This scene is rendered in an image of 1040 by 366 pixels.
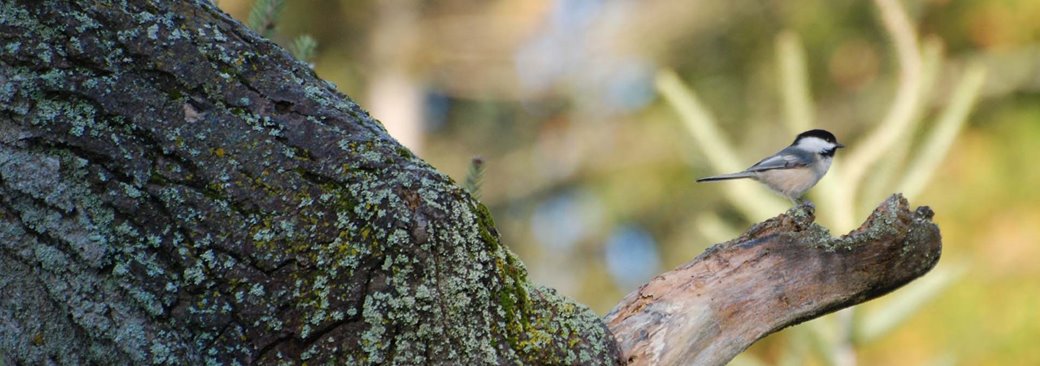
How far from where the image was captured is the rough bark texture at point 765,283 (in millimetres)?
2424

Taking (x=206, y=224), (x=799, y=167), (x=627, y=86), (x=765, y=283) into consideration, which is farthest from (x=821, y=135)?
(x=627, y=86)

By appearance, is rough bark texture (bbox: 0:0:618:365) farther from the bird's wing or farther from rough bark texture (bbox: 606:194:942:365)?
the bird's wing

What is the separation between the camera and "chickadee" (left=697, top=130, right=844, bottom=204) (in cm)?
470

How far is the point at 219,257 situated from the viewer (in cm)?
196

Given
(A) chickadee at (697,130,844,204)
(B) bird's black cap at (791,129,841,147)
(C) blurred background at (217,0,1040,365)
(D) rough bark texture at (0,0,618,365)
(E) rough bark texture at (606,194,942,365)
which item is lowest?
(D) rough bark texture at (0,0,618,365)

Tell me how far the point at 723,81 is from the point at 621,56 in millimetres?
1304

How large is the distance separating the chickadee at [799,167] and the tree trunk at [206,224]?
9.24 ft

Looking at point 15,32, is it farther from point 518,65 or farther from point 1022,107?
point 518,65

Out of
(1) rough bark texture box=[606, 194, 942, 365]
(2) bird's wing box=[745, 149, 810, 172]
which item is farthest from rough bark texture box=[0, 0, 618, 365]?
(2) bird's wing box=[745, 149, 810, 172]

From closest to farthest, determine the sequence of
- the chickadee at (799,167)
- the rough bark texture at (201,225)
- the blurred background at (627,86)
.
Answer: the rough bark texture at (201,225)
the chickadee at (799,167)
the blurred background at (627,86)

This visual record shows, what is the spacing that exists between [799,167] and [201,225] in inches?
132

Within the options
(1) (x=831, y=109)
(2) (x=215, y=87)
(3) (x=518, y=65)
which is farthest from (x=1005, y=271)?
(2) (x=215, y=87)

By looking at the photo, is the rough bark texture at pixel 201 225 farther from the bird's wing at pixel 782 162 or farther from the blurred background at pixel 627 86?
the blurred background at pixel 627 86

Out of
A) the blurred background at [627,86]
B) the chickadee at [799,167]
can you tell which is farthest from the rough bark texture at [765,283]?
the blurred background at [627,86]
